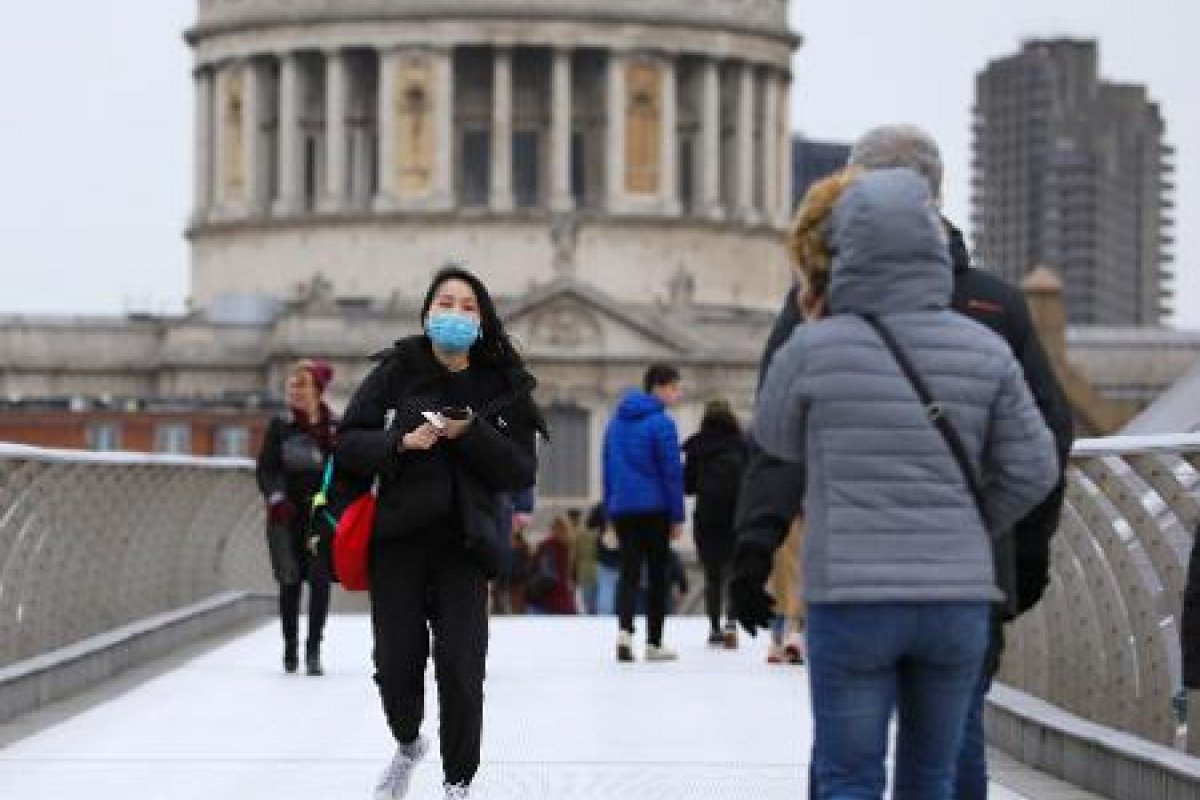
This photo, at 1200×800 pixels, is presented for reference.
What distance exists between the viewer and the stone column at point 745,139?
385 feet

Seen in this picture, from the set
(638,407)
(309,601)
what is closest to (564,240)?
(638,407)

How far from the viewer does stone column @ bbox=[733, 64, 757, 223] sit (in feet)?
385

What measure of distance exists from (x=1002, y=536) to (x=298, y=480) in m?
11.5

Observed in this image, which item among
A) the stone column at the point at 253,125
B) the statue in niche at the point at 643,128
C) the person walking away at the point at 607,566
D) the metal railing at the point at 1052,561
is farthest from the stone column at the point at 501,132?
the metal railing at the point at 1052,561

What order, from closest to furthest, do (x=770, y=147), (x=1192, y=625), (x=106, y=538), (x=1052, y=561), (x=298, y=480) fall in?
1. (x=1192, y=625)
2. (x=1052, y=561)
3. (x=298, y=480)
4. (x=106, y=538)
5. (x=770, y=147)

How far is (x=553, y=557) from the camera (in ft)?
132

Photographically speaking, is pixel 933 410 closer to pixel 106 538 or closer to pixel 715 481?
pixel 106 538

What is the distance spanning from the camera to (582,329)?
103938mm

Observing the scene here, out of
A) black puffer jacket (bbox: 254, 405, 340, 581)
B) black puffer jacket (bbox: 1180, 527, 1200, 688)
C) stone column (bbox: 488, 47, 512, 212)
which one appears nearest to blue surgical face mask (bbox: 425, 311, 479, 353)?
black puffer jacket (bbox: 1180, 527, 1200, 688)

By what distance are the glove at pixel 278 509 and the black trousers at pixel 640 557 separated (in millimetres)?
2276

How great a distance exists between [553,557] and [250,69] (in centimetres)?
7853

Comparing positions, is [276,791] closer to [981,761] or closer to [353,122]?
[981,761]

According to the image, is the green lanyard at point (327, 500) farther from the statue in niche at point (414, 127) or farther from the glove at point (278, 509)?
the statue in niche at point (414, 127)

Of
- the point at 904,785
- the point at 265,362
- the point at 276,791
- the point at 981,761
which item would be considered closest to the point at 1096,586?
the point at 276,791
